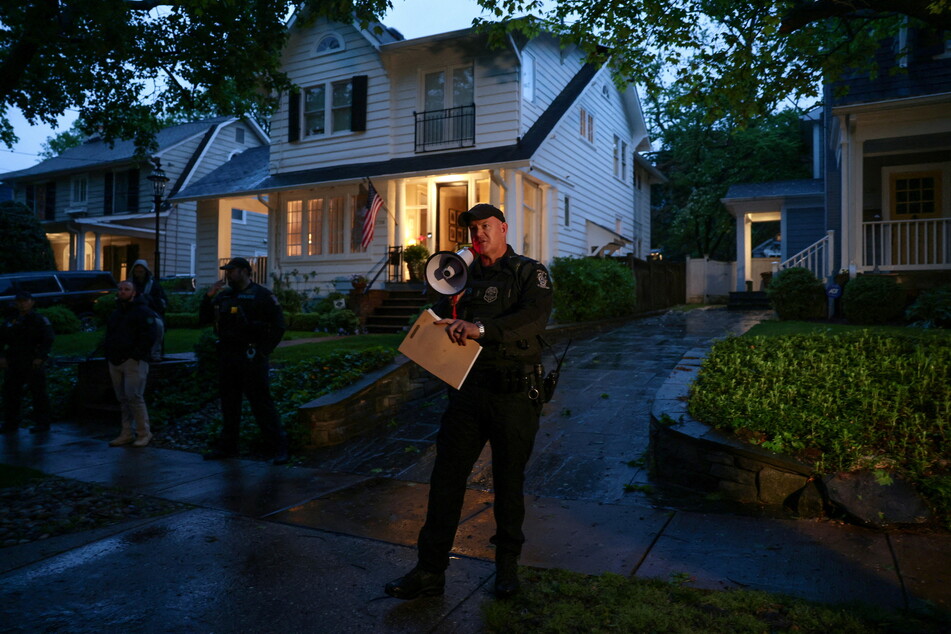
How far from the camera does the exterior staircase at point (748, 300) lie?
57.8ft

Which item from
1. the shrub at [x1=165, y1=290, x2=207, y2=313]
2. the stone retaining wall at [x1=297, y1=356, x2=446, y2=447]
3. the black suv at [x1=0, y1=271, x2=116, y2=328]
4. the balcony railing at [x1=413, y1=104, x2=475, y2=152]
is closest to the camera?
the stone retaining wall at [x1=297, y1=356, x2=446, y2=447]

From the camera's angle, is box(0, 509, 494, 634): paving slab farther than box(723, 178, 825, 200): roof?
No

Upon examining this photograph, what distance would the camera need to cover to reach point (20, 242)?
74.8 feet

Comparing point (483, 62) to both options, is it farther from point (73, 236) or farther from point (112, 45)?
point (73, 236)

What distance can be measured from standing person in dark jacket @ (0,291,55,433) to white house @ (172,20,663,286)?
357 inches

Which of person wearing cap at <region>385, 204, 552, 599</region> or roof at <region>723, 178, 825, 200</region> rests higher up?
roof at <region>723, 178, 825, 200</region>

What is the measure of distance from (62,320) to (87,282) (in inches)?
103

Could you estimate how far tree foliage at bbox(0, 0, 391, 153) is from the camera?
9516 millimetres

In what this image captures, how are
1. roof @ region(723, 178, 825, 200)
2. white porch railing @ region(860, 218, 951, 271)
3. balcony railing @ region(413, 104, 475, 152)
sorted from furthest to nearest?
roof @ region(723, 178, 825, 200) → balcony railing @ region(413, 104, 475, 152) → white porch railing @ region(860, 218, 951, 271)

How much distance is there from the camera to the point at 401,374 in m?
7.67

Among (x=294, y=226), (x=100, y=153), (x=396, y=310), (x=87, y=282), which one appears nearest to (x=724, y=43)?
(x=396, y=310)

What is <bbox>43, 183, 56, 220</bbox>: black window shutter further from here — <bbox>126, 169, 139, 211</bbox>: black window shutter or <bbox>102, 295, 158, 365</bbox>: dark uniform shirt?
<bbox>102, 295, 158, 365</bbox>: dark uniform shirt

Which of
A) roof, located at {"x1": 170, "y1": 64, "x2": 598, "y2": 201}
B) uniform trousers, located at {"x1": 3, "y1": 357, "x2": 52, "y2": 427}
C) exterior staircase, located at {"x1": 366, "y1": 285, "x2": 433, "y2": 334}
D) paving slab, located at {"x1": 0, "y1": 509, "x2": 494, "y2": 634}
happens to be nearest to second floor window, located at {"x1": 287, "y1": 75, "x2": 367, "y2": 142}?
roof, located at {"x1": 170, "y1": 64, "x2": 598, "y2": 201}

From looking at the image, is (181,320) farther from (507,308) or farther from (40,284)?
(507,308)
